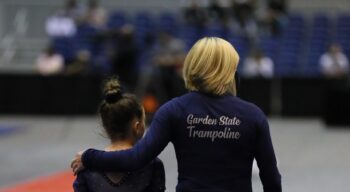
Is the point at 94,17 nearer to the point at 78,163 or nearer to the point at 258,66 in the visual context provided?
the point at 258,66

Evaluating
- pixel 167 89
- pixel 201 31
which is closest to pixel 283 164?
pixel 167 89

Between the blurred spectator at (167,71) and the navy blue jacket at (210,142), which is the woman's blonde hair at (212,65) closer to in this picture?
the navy blue jacket at (210,142)

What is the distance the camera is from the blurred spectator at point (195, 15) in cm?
2442


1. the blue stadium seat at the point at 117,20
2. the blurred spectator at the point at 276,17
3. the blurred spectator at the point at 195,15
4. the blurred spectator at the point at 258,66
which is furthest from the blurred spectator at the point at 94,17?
the blurred spectator at the point at 258,66

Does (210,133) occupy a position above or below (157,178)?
above

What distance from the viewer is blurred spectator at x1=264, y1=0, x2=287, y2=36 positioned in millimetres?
24688

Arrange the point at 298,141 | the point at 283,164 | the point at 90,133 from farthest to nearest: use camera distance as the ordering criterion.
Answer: the point at 90,133, the point at 298,141, the point at 283,164

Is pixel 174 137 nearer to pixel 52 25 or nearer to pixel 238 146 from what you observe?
pixel 238 146

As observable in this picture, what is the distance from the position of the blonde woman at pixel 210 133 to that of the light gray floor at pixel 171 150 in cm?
584

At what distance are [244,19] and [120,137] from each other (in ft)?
68.1

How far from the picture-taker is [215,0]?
25.4m

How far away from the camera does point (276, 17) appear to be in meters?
24.9

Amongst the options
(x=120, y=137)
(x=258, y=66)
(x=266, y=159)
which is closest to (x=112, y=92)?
(x=120, y=137)

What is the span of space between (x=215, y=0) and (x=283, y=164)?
505 inches
